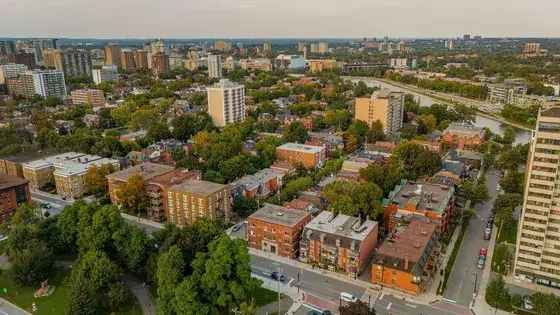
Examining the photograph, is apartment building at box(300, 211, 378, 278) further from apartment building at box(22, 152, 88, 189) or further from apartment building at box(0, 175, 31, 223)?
apartment building at box(22, 152, 88, 189)

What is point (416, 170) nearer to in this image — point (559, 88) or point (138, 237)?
point (138, 237)

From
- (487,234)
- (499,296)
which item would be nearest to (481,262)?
(487,234)

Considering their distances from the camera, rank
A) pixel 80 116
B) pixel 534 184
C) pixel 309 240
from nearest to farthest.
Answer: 1. pixel 534 184
2. pixel 309 240
3. pixel 80 116

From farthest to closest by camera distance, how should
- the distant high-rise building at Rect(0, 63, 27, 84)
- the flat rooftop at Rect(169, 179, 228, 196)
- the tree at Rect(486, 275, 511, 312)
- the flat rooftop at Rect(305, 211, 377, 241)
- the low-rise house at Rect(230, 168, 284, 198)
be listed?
the distant high-rise building at Rect(0, 63, 27, 84)
the low-rise house at Rect(230, 168, 284, 198)
the flat rooftop at Rect(169, 179, 228, 196)
the flat rooftop at Rect(305, 211, 377, 241)
the tree at Rect(486, 275, 511, 312)

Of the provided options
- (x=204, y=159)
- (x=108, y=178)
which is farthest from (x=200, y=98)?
(x=108, y=178)

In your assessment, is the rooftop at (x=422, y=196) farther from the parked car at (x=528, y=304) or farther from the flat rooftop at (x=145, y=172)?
the flat rooftop at (x=145, y=172)

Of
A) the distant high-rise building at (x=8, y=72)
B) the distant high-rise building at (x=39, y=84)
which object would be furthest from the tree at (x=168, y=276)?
the distant high-rise building at (x=8, y=72)

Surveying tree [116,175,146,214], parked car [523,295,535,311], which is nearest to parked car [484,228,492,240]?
parked car [523,295,535,311]
